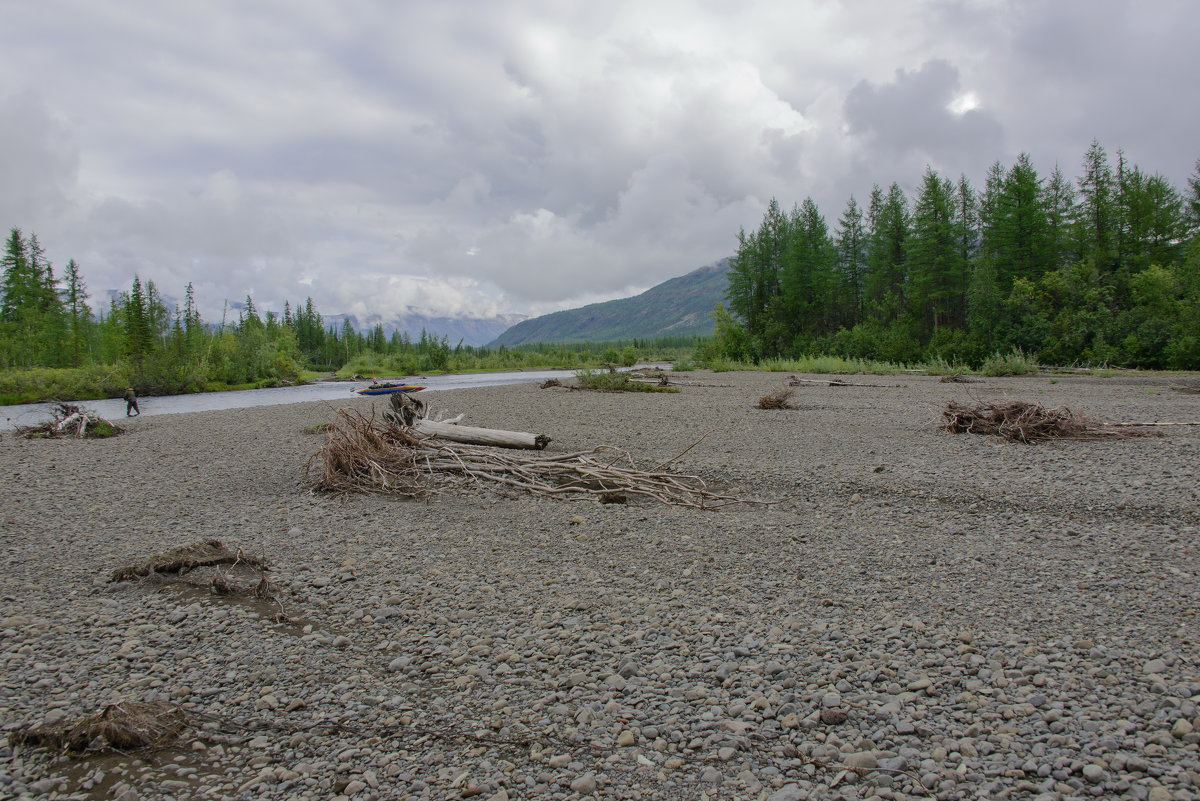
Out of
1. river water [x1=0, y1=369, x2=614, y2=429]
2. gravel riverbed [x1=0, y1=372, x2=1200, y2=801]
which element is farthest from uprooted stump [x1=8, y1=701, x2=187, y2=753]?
river water [x1=0, y1=369, x2=614, y2=429]

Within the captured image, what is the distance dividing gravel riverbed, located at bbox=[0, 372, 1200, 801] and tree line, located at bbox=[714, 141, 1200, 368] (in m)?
27.4

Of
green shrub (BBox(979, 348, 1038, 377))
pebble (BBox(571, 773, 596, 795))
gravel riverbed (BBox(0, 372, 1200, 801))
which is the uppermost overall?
green shrub (BBox(979, 348, 1038, 377))

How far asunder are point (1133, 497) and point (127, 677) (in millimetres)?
9249

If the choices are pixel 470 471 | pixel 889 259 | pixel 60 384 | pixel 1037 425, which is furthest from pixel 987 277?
pixel 60 384

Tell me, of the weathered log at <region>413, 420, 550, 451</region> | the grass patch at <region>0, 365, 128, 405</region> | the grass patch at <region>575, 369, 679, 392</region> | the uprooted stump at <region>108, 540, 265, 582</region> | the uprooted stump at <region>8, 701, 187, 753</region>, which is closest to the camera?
the uprooted stump at <region>8, 701, 187, 753</region>

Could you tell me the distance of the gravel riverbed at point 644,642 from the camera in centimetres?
281

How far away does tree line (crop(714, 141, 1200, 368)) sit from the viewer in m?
35.4

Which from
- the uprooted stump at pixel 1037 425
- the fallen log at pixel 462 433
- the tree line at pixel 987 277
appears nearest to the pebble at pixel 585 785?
the fallen log at pixel 462 433

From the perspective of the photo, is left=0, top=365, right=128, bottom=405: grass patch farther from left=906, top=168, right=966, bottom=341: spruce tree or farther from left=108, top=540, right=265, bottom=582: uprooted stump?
left=906, top=168, right=966, bottom=341: spruce tree

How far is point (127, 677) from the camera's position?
3.70 metres

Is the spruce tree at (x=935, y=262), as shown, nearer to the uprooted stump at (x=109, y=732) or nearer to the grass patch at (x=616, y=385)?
the grass patch at (x=616, y=385)

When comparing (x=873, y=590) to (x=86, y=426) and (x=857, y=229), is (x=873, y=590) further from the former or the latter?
(x=857, y=229)

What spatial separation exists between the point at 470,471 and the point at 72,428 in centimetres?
1348

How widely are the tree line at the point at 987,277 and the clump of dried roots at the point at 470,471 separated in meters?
27.6
